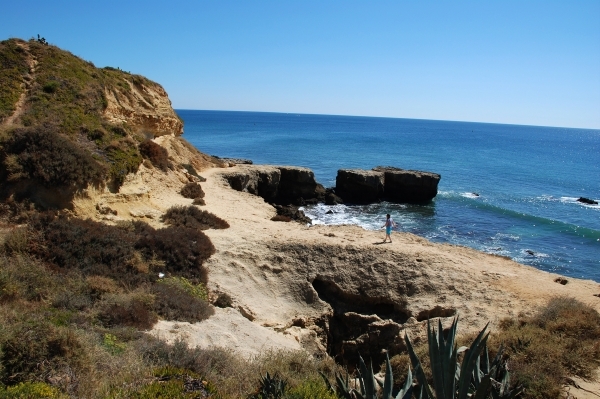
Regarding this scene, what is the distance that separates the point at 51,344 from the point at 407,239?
16.0 metres

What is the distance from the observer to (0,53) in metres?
20.5

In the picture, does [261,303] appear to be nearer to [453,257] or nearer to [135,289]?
[135,289]

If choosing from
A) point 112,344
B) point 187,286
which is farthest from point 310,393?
point 187,286

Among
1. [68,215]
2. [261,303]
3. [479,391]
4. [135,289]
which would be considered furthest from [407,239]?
[479,391]

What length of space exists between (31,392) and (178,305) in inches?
227

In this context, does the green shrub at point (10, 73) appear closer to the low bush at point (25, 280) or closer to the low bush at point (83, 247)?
the low bush at point (83, 247)

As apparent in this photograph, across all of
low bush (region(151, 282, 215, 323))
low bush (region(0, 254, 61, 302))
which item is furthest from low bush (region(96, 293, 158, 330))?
low bush (region(0, 254, 61, 302))

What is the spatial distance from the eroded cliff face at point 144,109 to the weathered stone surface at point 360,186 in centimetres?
1525

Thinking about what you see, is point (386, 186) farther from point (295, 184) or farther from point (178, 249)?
point (178, 249)

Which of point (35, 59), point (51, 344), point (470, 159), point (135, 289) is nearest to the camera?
point (51, 344)

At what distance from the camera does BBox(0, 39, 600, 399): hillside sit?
6.82 m

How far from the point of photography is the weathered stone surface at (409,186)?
39.6 metres

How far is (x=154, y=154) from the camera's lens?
24578mm

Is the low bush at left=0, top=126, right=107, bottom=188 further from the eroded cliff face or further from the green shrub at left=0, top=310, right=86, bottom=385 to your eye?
the green shrub at left=0, top=310, right=86, bottom=385
